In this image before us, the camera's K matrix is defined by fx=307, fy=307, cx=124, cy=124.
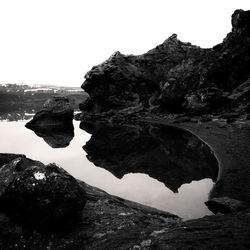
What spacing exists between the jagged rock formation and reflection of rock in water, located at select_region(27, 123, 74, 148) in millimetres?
15221

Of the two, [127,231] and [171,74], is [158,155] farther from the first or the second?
[171,74]

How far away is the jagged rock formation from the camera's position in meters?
→ 52.3

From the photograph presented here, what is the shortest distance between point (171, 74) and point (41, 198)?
56.8 meters

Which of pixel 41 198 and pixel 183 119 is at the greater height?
pixel 183 119

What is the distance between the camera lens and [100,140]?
39.7 m

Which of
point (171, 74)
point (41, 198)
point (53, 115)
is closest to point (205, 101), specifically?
point (171, 74)

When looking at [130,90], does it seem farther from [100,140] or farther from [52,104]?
Answer: [100,140]

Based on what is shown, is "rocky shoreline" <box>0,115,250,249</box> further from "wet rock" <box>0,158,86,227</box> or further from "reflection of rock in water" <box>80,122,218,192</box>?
"reflection of rock in water" <box>80,122,218,192</box>

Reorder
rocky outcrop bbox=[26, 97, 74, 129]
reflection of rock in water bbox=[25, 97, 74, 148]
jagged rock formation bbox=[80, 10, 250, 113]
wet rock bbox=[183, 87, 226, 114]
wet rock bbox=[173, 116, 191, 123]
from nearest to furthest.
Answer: wet rock bbox=[173, 116, 191, 123] < wet rock bbox=[183, 87, 226, 114] < jagged rock formation bbox=[80, 10, 250, 113] < reflection of rock in water bbox=[25, 97, 74, 148] < rocky outcrop bbox=[26, 97, 74, 129]

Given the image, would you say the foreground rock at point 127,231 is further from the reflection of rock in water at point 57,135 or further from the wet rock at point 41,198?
the reflection of rock in water at point 57,135

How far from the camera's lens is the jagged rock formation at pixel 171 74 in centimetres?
5231

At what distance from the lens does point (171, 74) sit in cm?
6469

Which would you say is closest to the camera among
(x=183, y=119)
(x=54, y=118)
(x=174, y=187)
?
(x=174, y=187)

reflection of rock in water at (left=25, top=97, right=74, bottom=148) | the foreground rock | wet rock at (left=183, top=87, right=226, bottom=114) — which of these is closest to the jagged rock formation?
wet rock at (left=183, top=87, right=226, bottom=114)
